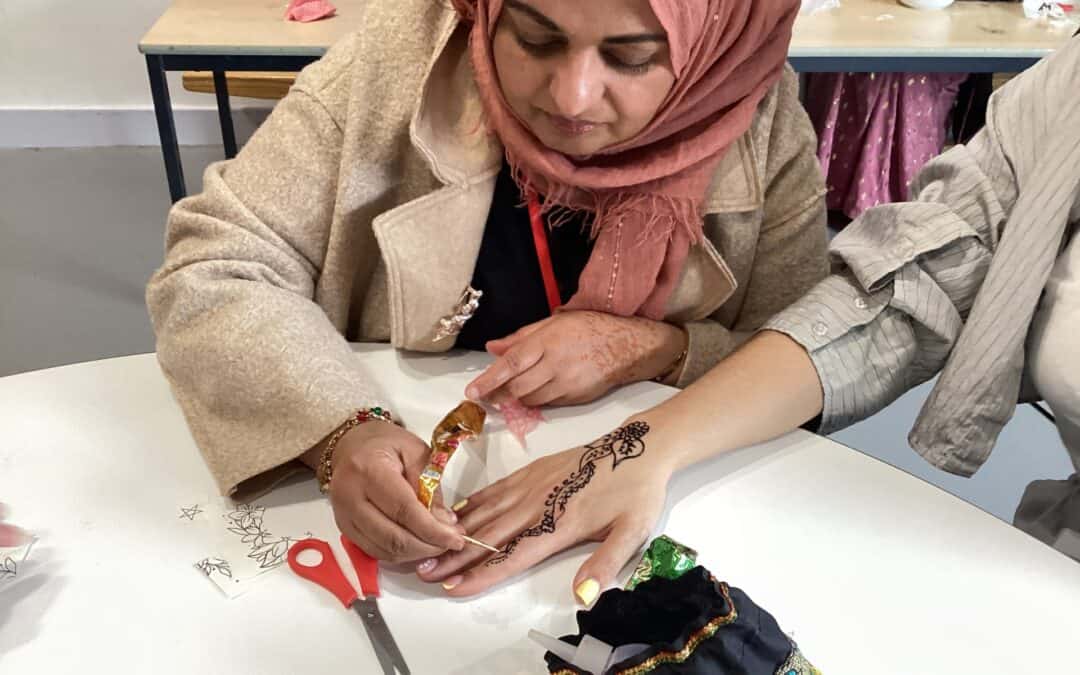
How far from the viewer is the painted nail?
0.71 metres

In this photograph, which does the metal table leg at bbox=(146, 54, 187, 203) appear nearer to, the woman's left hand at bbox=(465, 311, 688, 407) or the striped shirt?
the woman's left hand at bbox=(465, 311, 688, 407)

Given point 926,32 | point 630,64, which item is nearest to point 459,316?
point 630,64

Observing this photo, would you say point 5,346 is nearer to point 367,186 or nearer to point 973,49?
point 367,186

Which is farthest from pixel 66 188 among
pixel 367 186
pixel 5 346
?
pixel 367 186

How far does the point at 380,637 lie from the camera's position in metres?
0.68

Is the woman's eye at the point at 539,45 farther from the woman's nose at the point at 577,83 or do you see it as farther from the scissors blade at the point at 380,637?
the scissors blade at the point at 380,637

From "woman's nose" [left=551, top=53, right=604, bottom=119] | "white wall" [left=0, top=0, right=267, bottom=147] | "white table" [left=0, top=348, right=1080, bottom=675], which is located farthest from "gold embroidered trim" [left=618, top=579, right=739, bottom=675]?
"white wall" [left=0, top=0, right=267, bottom=147]

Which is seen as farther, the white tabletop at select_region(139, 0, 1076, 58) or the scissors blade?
the white tabletop at select_region(139, 0, 1076, 58)

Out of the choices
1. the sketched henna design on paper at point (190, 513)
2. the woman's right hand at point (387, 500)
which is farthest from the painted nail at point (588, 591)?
the sketched henna design on paper at point (190, 513)

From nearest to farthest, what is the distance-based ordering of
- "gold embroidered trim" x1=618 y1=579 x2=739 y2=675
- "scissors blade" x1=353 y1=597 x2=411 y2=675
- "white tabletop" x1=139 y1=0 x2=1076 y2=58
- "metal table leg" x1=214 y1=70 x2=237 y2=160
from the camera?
1. "gold embroidered trim" x1=618 y1=579 x2=739 y2=675
2. "scissors blade" x1=353 y1=597 x2=411 y2=675
3. "white tabletop" x1=139 y1=0 x2=1076 y2=58
4. "metal table leg" x1=214 y1=70 x2=237 y2=160

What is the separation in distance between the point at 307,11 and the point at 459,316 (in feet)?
4.59

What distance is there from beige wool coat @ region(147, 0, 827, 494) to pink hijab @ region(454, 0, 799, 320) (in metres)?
0.04

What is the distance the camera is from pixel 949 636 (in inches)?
27.7

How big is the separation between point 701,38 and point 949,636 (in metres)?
0.55
